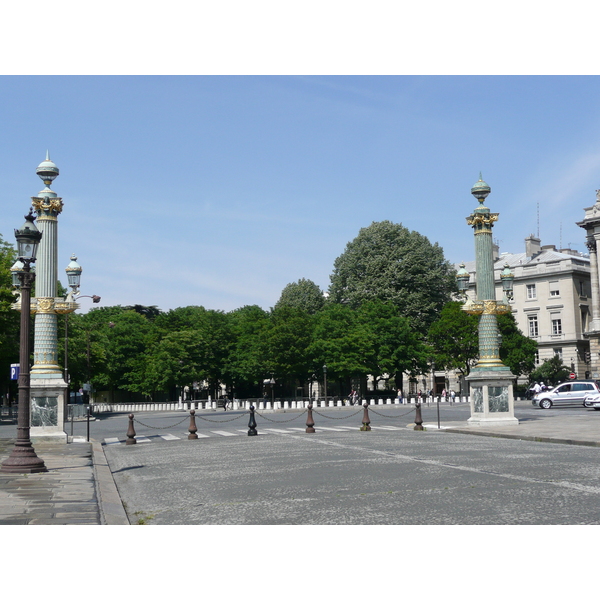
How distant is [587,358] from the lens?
289ft

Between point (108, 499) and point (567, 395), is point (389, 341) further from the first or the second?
point (108, 499)

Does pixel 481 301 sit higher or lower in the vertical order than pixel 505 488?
higher

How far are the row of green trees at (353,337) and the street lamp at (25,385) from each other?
44844 mm

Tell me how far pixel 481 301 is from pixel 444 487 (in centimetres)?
2048

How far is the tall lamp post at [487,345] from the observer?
2942 centimetres

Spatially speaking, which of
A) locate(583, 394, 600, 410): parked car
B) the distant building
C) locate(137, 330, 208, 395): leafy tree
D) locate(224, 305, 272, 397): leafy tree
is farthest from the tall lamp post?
the distant building

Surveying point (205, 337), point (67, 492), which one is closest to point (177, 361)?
point (205, 337)

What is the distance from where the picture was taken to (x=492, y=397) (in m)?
29.4

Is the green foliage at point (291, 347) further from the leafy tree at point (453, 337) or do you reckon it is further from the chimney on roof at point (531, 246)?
the chimney on roof at point (531, 246)

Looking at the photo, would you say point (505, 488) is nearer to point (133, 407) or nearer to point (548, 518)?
point (548, 518)

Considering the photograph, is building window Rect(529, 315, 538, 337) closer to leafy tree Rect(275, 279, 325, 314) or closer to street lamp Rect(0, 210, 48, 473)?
leafy tree Rect(275, 279, 325, 314)

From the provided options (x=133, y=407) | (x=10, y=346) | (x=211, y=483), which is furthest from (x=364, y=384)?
(x=211, y=483)

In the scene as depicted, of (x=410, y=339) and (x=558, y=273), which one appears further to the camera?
(x=558, y=273)

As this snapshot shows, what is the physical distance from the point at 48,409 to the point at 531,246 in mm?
84829
